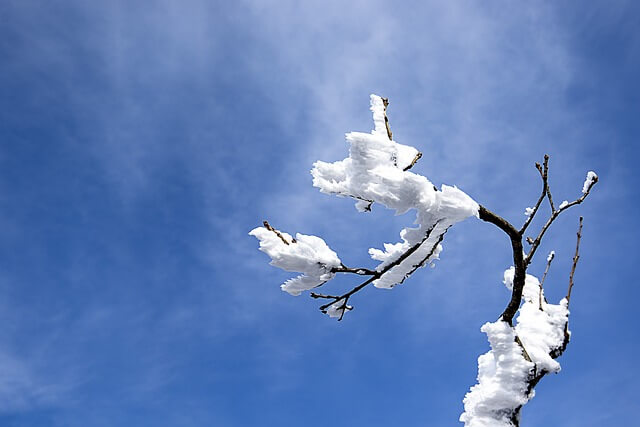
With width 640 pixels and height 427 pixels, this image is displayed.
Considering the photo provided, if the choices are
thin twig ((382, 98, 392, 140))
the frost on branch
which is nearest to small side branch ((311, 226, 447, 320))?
the frost on branch

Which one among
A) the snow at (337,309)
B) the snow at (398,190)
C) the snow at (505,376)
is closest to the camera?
the snow at (398,190)

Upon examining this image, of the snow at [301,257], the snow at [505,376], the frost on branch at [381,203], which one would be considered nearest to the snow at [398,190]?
the frost on branch at [381,203]

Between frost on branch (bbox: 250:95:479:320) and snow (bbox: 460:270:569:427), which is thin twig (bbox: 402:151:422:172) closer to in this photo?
frost on branch (bbox: 250:95:479:320)

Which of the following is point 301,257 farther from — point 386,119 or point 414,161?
point 386,119

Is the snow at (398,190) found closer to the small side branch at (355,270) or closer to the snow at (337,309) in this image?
the small side branch at (355,270)

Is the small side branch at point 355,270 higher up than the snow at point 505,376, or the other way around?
the small side branch at point 355,270

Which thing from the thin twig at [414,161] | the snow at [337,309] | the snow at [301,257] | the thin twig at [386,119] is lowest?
the snow at [337,309]

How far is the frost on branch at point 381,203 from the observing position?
3299 millimetres

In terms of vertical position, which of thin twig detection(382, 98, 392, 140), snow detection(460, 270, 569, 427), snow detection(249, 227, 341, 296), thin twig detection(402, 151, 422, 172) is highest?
thin twig detection(382, 98, 392, 140)

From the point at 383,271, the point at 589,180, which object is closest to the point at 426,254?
the point at 383,271

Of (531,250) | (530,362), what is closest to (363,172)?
(531,250)

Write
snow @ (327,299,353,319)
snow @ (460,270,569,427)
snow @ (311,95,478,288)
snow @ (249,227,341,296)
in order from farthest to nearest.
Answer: snow @ (460,270,569,427) < snow @ (327,299,353,319) < snow @ (249,227,341,296) < snow @ (311,95,478,288)

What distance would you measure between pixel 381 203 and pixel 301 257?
75cm

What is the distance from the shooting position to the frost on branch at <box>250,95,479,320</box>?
3299 mm
